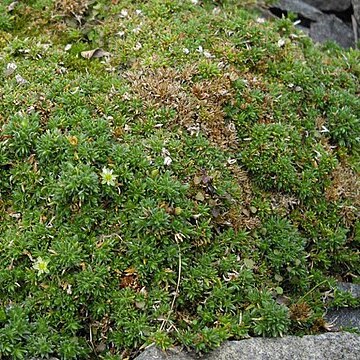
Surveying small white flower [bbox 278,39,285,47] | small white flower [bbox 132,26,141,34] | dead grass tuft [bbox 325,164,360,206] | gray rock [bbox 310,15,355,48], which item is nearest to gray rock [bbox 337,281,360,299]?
dead grass tuft [bbox 325,164,360,206]

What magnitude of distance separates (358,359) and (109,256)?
6.47 ft

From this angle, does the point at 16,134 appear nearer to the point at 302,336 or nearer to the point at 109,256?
the point at 109,256

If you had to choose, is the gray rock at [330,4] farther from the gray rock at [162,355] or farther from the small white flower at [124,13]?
the gray rock at [162,355]

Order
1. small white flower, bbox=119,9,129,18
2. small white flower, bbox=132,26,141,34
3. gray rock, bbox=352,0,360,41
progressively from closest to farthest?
small white flower, bbox=132,26,141,34 < small white flower, bbox=119,9,129,18 < gray rock, bbox=352,0,360,41

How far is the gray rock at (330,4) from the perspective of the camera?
26.1 ft

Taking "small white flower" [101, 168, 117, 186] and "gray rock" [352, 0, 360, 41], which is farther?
"gray rock" [352, 0, 360, 41]

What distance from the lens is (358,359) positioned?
4172 millimetres

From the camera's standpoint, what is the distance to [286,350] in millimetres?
4227

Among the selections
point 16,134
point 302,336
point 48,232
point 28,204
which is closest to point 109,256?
point 48,232

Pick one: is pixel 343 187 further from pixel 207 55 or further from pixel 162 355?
pixel 162 355

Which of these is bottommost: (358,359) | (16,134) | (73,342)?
(73,342)

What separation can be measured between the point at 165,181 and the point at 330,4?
15.3 feet

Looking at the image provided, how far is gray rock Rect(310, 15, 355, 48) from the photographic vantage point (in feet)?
24.4

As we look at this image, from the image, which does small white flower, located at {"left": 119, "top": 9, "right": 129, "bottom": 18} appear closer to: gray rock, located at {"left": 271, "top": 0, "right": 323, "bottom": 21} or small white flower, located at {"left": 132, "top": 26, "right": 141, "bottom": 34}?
small white flower, located at {"left": 132, "top": 26, "right": 141, "bottom": 34}
